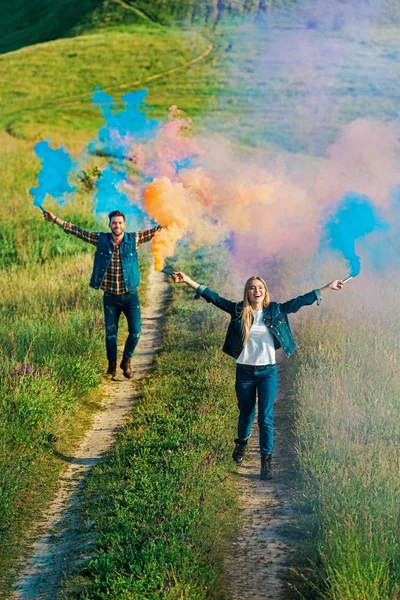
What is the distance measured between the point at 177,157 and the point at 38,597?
28.2 feet

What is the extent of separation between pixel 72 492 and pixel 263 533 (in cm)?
192

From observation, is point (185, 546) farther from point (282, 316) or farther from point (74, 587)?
point (282, 316)

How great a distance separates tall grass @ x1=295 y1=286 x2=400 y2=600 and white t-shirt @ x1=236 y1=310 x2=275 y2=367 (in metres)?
0.88

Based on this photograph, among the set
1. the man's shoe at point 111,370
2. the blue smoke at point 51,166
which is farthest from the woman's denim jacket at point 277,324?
the blue smoke at point 51,166

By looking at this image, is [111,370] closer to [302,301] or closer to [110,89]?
[302,301]

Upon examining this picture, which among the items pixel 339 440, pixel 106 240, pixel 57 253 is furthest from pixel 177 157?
pixel 339 440

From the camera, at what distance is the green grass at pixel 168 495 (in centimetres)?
539

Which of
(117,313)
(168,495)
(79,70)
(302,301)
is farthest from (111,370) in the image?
(79,70)

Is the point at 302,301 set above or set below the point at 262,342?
above

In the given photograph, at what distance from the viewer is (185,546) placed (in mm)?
5641

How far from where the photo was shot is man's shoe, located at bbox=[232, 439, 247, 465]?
7.61 meters

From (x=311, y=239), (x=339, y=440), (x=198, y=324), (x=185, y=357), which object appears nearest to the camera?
(x=339, y=440)

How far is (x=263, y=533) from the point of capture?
635 cm

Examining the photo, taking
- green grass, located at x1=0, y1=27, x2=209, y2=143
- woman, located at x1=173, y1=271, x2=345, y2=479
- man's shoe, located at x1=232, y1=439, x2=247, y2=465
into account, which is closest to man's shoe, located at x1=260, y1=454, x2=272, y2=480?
woman, located at x1=173, y1=271, x2=345, y2=479
